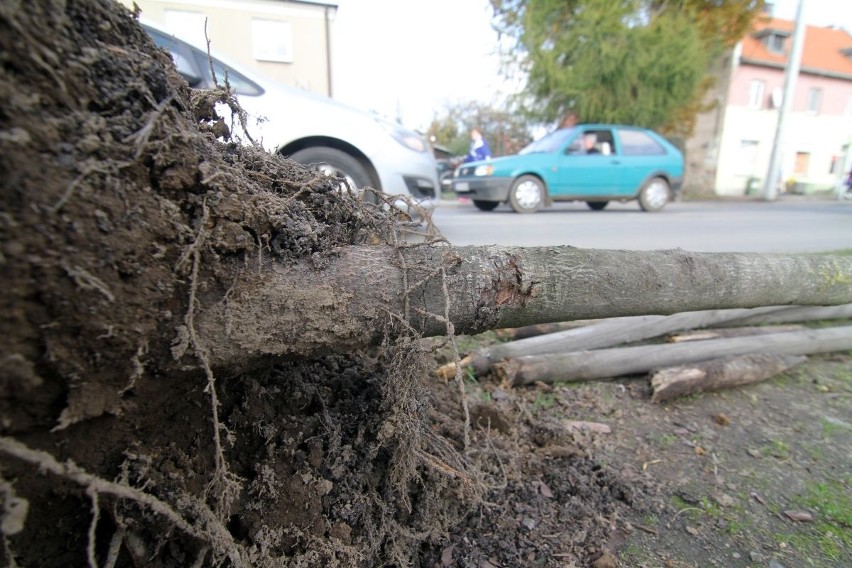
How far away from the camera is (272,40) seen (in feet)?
57.1

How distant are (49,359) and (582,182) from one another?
985 cm

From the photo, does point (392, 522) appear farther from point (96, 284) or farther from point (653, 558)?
point (96, 284)

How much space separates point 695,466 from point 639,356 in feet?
2.78

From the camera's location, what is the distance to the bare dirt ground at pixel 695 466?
5.45ft

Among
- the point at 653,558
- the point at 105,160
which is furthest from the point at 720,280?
the point at 105,160

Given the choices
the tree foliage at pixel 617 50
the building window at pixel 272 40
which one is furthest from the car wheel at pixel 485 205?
the building window at pixel 272 40

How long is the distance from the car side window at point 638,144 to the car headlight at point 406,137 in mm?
6569

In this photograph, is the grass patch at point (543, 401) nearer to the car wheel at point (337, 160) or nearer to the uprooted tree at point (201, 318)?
the uprooted tree at point (201, 318)

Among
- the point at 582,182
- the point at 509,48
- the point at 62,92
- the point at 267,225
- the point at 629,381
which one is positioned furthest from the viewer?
the point at 509,48

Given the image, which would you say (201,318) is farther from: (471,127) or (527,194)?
(471,127)


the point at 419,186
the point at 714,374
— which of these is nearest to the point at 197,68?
the point at 419,186

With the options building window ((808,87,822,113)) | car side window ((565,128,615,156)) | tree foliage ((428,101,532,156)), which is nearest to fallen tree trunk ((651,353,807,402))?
car side window ((565,128,615,156))

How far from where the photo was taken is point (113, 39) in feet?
3.53

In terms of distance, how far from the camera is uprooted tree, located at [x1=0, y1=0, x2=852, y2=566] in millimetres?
882
